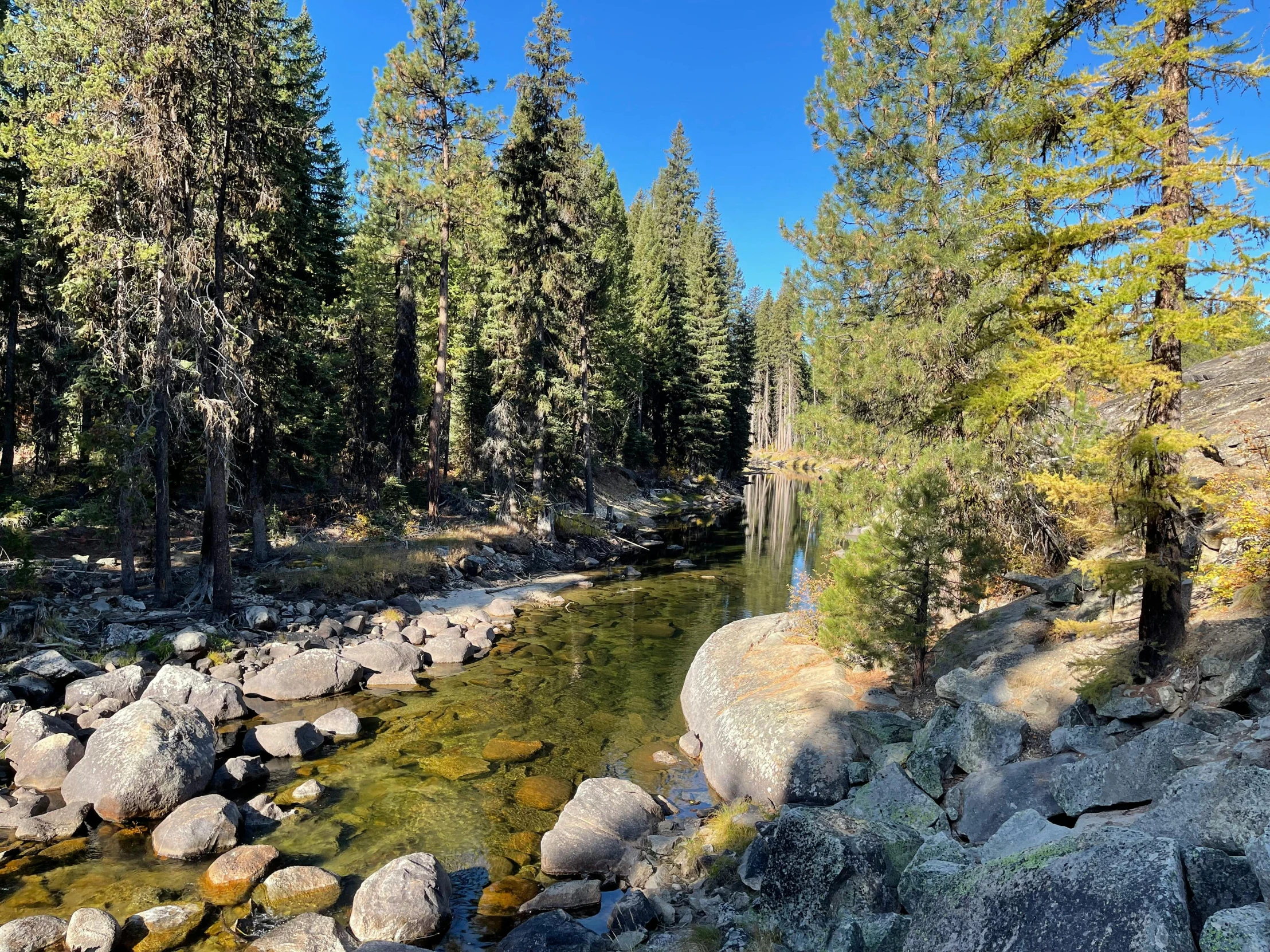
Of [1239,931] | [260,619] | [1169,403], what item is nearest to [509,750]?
[260,619]

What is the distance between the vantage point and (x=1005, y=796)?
7.12 metres

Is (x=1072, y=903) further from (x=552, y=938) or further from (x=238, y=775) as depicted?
(x=238, y=775)

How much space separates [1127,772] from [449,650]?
14.4 metres

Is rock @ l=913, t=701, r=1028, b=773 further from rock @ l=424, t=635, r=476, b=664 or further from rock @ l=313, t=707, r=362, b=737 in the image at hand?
rock @ l=424, t=635, r=476, b=664

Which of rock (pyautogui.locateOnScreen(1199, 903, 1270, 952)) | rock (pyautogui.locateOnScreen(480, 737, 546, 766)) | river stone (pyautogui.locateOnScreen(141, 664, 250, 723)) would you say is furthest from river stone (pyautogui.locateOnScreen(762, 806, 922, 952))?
river stone (pyautogui.locateOnScreen(141, 664, 250, 723))

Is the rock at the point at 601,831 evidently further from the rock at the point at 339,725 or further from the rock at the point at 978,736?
the rock at the point at 339,725

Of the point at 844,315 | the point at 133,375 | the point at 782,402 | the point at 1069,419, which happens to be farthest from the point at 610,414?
the point at 782,402

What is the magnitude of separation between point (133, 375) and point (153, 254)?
11.3 ft

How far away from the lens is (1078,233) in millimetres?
8109

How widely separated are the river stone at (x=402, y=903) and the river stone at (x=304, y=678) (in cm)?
744

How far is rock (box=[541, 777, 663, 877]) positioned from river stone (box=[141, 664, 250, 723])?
23.8 ft

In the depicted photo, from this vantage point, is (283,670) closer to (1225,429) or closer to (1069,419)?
(1069,419)

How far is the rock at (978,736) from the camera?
8.02 m

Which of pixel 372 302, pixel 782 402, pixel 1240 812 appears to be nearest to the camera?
pixel 1240 812
